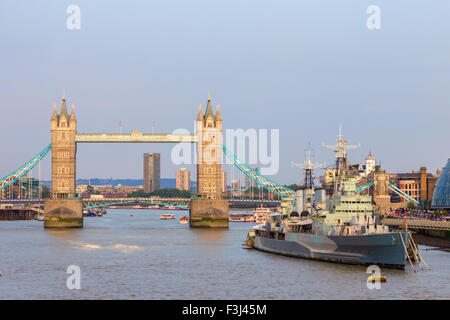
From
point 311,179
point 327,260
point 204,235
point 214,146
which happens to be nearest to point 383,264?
point 327,260

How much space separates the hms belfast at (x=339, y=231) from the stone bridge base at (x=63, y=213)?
4438 centimetres

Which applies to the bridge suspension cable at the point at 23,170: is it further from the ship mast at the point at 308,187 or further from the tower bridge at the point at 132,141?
the ship mast at the point at 308,187

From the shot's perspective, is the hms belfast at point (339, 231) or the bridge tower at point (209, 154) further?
the bridge tower at point (209, 154)

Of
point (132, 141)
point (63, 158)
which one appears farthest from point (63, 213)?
point (132, 141)

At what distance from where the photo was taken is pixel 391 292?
3703cm

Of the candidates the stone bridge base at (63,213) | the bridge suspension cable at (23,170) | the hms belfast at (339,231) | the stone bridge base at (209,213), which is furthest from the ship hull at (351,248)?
the bridge suspension cable at (23,170)

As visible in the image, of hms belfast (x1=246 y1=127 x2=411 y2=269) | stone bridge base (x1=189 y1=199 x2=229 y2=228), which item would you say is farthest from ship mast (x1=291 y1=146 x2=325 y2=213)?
stone bridge base (x1=189 y1=199 x2=229 y2=228)

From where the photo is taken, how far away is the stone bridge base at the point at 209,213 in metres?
100

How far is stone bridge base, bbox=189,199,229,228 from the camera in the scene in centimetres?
10019

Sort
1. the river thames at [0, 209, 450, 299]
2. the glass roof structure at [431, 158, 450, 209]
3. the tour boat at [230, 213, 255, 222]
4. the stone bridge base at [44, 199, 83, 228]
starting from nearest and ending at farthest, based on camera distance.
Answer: the river thames at [0, 209, 450, 299], the glass roof structure at [431, 158, 450, 209], the stone bridge base at [44, 199, 83, 228], the tour boat at [230, 213, 255, 222]

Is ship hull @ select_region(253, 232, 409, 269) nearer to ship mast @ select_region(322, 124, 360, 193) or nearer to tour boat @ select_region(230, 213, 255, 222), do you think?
ship mast @ select_region(322, 124, 360, 193)

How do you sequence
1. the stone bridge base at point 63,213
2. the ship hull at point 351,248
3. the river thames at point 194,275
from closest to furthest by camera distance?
the river thames at point 194,275, the ship hull at point 351,248, the stone bridge base at point 63,213

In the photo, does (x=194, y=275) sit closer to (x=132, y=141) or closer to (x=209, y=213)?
(x=209, y=213)
